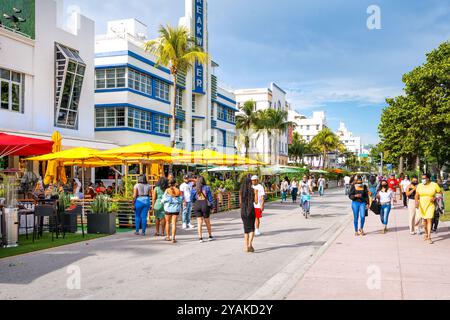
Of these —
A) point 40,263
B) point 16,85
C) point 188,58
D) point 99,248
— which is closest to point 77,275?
point 40,263

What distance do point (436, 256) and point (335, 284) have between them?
3772 millimetres

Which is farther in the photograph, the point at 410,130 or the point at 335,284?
the point at 410,130

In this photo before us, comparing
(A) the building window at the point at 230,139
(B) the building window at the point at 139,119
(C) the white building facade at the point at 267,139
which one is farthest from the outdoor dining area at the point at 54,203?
(C) the white building facade at the point at 267,139

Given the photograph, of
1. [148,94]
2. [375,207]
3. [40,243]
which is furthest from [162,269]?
[148,94]

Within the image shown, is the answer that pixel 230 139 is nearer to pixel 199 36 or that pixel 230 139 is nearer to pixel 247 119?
pixel 247 119

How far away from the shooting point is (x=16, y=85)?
21.8m

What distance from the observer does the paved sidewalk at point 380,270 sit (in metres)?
6.30

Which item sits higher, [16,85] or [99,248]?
[16,85]

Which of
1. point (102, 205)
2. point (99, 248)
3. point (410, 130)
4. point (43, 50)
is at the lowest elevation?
point (99, 248)

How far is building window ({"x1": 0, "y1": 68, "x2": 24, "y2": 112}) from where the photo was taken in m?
21.0

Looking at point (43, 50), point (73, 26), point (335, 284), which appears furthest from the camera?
point (73, 26)

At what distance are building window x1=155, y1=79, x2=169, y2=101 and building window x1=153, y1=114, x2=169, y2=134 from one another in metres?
1.59

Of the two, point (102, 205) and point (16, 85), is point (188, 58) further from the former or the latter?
point (102, 205)
